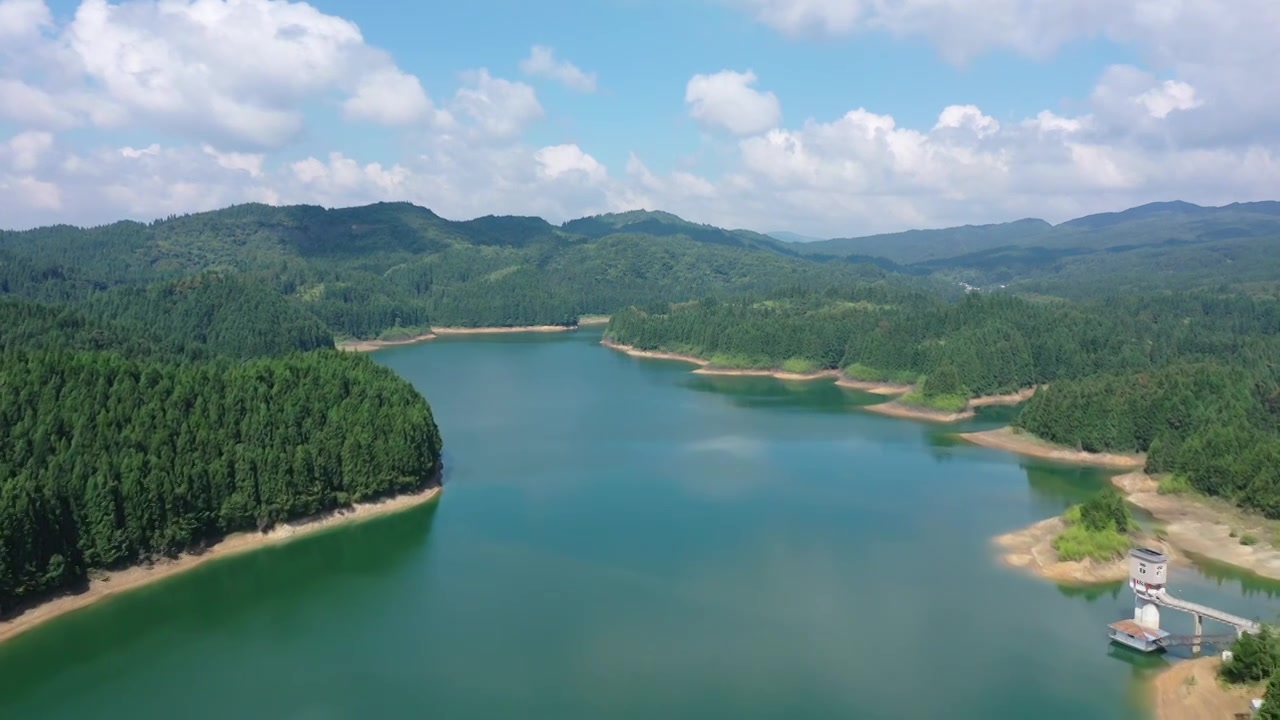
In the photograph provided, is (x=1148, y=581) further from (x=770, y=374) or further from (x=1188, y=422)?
(x=770, y=374)

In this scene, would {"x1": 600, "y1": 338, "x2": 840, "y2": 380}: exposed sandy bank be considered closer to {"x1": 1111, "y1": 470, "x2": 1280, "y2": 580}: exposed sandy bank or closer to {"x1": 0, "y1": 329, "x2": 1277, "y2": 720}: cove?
{"x1": 0, "y1": 329, "x2": 1277, "y2": 720}: cove

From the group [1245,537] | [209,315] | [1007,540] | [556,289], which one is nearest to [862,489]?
[1007,540]

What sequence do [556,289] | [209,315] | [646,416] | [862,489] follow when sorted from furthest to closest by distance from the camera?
[556,289], [209,315], [646,416], [862,489]

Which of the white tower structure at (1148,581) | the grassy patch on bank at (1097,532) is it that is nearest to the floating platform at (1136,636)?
the white tower structure at (1148,581)

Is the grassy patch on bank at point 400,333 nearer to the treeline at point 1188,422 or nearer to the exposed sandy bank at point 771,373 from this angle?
the exposed sandy bank at point 771,373

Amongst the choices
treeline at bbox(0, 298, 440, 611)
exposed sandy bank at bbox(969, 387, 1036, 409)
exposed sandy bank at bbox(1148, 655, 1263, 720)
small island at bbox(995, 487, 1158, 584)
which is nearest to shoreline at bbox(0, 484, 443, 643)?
treeline at bbox(0, 298, 440, 611)

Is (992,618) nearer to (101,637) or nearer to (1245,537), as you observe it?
(1245,537)
